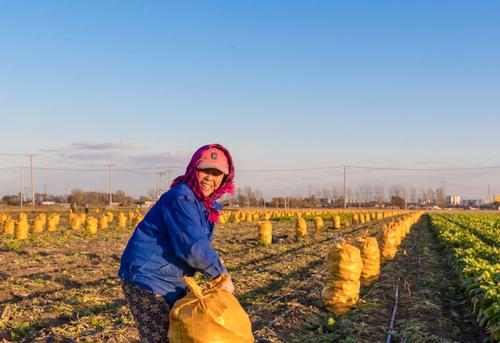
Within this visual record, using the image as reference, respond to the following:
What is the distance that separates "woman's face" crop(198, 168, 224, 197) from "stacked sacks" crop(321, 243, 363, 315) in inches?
207

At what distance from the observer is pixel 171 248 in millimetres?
3146

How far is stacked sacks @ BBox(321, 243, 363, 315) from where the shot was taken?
8.13m

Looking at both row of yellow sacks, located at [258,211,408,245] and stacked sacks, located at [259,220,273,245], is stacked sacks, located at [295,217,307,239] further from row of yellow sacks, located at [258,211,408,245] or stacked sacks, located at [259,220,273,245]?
stacked sacks, located at [259,220,273,245]

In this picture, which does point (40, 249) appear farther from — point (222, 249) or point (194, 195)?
point (194, 195)

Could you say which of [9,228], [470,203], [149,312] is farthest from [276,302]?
[470,203]

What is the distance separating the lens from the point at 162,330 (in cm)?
316

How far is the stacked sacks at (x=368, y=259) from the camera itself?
10203mm

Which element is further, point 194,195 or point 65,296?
point 65,296

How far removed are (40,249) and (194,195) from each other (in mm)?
17433

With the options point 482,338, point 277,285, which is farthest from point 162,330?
point 277,285

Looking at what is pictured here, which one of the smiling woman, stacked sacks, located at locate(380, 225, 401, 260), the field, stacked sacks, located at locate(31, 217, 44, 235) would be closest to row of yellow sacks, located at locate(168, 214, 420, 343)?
the smiling woman

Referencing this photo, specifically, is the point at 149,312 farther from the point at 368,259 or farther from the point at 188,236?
the point at 368,259

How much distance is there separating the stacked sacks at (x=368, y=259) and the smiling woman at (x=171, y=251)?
7.48 m

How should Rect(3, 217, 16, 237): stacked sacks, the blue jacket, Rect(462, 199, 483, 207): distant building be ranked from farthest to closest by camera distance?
Rect(462, 199, 483, 207): distant building, Rect(3, 217, 16, 237): stacked sacks, the blue jacket
